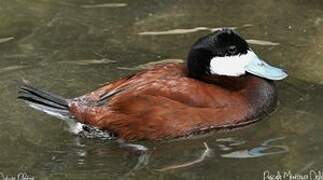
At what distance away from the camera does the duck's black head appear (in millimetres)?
5672

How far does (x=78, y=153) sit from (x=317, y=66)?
6.96ft

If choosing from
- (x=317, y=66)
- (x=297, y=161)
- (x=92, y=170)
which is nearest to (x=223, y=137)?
(x=297, y=161)

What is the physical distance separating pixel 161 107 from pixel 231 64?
703mm

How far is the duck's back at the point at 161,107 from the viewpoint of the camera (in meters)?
5.36

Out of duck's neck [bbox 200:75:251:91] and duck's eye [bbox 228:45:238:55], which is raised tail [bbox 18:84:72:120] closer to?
duck's neck [bbox 200:75:251:91]

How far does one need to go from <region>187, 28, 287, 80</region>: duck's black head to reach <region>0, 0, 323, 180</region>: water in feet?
1.27

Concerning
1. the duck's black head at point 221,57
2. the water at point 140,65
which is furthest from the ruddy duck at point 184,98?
the water at point 140,65

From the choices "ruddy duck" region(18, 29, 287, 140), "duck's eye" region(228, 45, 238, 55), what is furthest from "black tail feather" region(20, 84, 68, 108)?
"duck's eye" region(228, 45, 238, 55)

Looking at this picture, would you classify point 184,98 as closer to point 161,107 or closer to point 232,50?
point 161,107

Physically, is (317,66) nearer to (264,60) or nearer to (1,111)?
(264,60)

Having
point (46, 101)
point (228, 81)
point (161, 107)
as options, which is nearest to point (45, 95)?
point (46, 101)

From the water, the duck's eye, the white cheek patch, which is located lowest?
the water

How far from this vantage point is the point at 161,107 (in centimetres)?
536

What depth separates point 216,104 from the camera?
5434 mm
